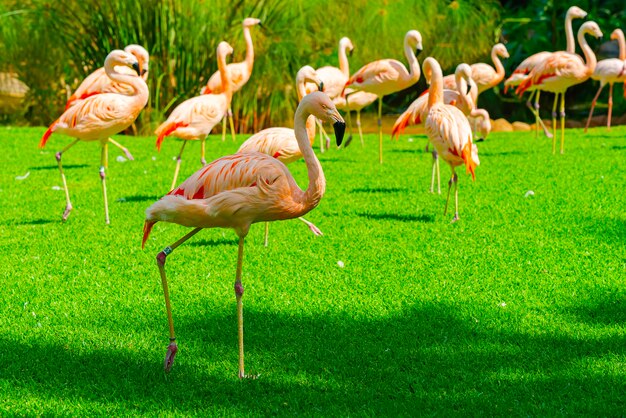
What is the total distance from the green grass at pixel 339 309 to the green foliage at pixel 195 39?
17.9 ft

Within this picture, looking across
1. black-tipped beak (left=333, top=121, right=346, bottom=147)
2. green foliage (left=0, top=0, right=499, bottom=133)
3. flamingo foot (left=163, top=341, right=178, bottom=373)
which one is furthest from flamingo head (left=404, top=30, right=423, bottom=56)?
flamingo foot (left=163, top=341, right=178, bottom=373)

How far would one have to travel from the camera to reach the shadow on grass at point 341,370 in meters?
3.38

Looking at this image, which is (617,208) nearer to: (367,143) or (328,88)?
(328,88)

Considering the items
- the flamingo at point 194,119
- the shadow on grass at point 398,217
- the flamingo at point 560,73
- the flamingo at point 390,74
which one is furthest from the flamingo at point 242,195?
the flamingo at point 560,73

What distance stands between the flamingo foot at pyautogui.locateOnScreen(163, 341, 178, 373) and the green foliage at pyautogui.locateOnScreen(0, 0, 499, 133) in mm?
9631

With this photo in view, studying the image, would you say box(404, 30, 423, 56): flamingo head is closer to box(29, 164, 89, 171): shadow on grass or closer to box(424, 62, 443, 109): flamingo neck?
box(424, 62, 443, 109): flamingo neck

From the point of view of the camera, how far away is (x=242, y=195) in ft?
11.6

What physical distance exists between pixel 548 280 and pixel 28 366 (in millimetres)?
3041

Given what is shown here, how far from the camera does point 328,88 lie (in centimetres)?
1073

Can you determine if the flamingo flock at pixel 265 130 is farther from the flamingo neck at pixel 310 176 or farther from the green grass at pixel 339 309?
the green grass at pixel 339 309

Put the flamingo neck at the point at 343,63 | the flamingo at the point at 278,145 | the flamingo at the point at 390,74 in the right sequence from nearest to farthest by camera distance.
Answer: the flamingo at the point at 278,145
the flamingo at the point at 390,74
the flamingo neck at the point at 343,63

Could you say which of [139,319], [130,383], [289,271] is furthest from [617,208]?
[130,383]

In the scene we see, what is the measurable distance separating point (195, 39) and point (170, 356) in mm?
9895

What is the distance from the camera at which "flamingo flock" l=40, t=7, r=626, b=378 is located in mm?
3594
